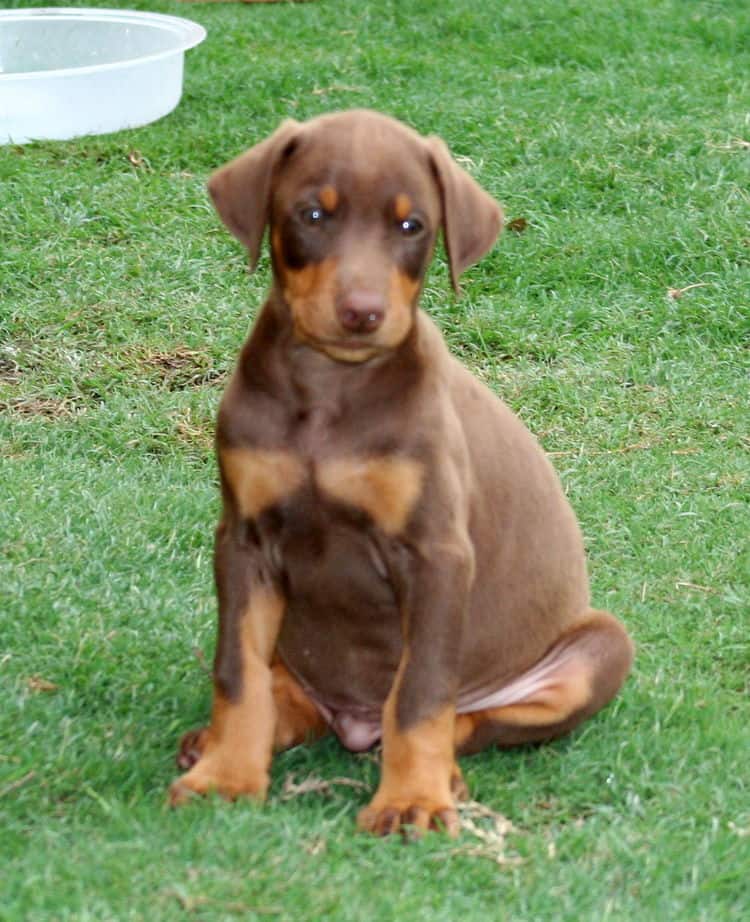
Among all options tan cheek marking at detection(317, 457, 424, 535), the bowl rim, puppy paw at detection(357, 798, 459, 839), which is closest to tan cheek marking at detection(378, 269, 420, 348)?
tan cheek marking at detection(317, 457, 424, 535)

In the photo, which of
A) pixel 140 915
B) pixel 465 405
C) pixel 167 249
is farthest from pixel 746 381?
pixel 140 915

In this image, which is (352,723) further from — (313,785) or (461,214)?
(461,214)

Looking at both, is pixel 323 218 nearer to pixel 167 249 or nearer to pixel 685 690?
pixel 685 690

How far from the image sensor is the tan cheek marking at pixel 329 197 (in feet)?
12.8

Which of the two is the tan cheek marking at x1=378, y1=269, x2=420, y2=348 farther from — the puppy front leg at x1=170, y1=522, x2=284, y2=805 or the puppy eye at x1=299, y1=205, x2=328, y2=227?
the puppy front leg at x1=170, y1=522, x2=284, y2=805

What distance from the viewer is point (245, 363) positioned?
4188mm

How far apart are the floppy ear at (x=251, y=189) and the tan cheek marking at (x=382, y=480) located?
555 mm

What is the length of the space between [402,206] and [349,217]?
0.13 metres

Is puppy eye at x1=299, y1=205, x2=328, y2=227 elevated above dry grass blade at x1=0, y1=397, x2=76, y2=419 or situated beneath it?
elevated above

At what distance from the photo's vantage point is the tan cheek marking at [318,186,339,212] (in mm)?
3889

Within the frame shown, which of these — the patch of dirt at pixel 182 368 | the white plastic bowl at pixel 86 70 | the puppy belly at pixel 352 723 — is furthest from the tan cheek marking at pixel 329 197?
the white plastic bowl at pixel 86 70

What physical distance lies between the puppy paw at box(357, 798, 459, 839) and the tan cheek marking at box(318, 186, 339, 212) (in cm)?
139

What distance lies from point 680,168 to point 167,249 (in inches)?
114

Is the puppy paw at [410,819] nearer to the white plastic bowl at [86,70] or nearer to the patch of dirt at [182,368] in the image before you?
the patch of dirt at [182,368]
